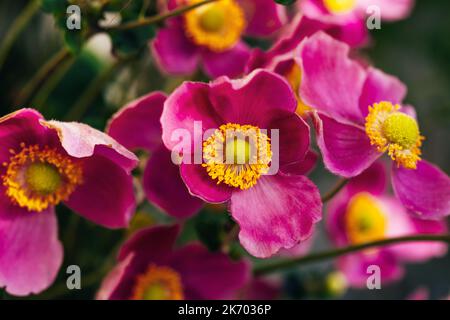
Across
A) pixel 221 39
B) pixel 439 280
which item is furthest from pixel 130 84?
pixel 439 280

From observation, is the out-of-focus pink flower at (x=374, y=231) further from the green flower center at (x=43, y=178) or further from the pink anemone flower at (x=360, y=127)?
the green flower center at (x=43, y=178)

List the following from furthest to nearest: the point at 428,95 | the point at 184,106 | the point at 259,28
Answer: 1. the point at 428,95
2. the point at 259,28
3. the point at 184,106

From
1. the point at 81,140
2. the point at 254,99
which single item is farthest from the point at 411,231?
the point at 81,140

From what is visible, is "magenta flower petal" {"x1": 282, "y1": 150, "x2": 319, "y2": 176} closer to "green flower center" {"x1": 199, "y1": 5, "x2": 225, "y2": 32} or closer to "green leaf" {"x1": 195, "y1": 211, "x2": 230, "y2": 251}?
"green leaf" {"x1": 195, "y1": 211, "x2": 230, "y2": 251}

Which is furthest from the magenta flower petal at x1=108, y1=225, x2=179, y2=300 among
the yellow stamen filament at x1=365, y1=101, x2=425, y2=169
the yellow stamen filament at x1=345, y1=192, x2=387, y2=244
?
the yellow stamen filament at x1=345, y1=192, x2=387, y2=244

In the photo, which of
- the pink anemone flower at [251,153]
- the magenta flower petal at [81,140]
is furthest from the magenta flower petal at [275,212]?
the magenta flower petal at [81,140]

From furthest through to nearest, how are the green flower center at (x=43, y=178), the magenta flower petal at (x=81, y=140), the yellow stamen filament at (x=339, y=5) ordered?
1. the yellow stamen filament at (x=339, y=5)
2. the green flower center at (x=43, y=178)
3. the magenta flower petal at (x=81, y=140)
